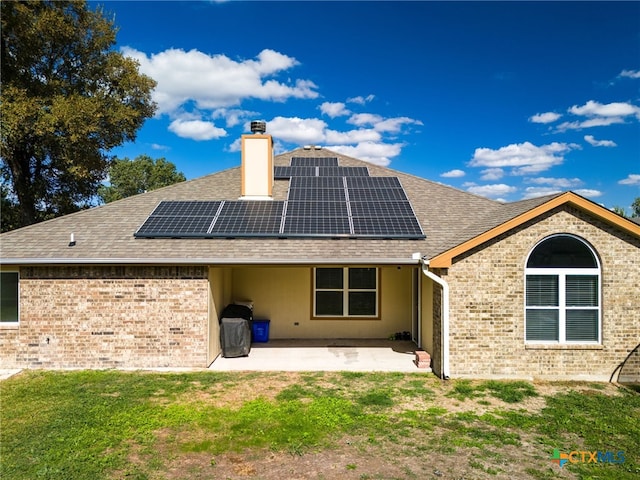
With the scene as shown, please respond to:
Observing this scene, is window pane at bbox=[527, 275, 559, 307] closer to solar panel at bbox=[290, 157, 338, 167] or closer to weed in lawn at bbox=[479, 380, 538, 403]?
weed in lawn at bbox=[479, 380, 538, 403]

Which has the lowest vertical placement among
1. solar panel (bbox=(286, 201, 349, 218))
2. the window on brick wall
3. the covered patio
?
the covered patio

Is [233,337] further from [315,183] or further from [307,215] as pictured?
[315,183]

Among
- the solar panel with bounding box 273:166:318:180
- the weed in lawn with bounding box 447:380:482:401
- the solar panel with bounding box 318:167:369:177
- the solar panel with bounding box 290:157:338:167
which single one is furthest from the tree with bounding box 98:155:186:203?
the weed in lawn with bounding box 447:380:482:401

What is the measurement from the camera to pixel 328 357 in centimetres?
1062

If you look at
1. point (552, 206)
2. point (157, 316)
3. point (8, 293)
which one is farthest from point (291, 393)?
point (8, 293)

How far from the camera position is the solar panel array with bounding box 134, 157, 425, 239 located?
34.6ft

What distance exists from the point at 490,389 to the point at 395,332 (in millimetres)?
4607

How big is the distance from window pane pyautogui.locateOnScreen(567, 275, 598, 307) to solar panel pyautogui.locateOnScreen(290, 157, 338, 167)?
31.1 ft

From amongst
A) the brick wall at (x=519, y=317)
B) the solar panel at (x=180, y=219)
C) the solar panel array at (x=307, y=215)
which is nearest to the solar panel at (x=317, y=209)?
the solar panel array at (x=307, y=215)

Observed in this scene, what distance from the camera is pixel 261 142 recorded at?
43.3 ft

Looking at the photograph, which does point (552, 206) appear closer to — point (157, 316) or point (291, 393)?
point (291, 393)

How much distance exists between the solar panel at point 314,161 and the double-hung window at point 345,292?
5.00 metres

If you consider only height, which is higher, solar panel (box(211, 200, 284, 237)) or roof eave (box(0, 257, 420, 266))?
solar panel (box(211, 200, 284, 237))

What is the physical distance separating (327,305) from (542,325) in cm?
594
